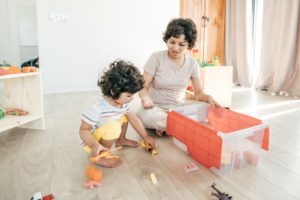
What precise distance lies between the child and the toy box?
276 mm

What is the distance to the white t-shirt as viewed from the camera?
3.14 feet

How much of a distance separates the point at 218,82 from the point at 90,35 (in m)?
1.51

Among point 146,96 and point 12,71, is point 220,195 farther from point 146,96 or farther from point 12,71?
point 12,71

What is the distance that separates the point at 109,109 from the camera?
1003 mm

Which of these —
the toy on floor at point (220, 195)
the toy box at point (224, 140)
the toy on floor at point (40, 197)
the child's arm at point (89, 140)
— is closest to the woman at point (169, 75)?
the toy box at point (224, 140)

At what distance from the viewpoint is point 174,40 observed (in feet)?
4.07

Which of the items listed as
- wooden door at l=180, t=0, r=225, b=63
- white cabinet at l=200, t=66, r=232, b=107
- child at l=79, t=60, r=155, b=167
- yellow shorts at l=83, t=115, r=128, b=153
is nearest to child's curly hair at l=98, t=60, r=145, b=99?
child at l=79, t=60, r=155, b=167

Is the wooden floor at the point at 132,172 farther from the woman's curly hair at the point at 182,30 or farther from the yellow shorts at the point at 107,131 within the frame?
the woman's curly hair at the point at 182,30

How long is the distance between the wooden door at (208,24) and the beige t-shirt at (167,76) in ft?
7.36

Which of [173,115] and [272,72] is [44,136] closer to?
[173,115]

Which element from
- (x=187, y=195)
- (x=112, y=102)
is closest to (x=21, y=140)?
(x=112, y=102)

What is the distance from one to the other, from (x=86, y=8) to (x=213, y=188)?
2.39 meters

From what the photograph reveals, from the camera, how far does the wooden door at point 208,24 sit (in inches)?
136

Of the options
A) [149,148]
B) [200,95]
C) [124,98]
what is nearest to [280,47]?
[200,95]
